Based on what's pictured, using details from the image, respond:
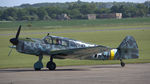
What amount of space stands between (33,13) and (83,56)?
11306 cm

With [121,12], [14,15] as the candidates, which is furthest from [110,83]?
[121,12]

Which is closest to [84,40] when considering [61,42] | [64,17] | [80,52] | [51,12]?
[61,42]

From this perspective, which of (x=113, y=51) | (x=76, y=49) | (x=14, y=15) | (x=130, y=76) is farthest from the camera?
(x=14, y=15)

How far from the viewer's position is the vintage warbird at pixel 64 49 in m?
19.5

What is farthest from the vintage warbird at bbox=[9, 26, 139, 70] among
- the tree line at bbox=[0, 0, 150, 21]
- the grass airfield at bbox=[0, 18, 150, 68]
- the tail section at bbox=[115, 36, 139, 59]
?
the tree line at bbox=[0, 0, 150, 21]

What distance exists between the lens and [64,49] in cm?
1975

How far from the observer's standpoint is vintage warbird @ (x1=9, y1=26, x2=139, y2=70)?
19.5 metres

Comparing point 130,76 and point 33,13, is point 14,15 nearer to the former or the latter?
point 33,13

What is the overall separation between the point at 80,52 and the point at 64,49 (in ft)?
2.75

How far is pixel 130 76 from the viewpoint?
1689cm

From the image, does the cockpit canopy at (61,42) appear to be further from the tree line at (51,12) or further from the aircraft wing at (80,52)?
the tree line at (51,12)

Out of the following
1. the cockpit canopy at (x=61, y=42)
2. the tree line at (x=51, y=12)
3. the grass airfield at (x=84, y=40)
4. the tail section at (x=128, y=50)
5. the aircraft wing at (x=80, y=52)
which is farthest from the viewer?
the tree line at (x=51, y=12)

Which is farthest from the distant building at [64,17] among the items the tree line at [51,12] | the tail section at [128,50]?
the tail section at [128,50]

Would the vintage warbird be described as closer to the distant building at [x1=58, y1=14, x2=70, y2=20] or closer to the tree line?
the tree line
